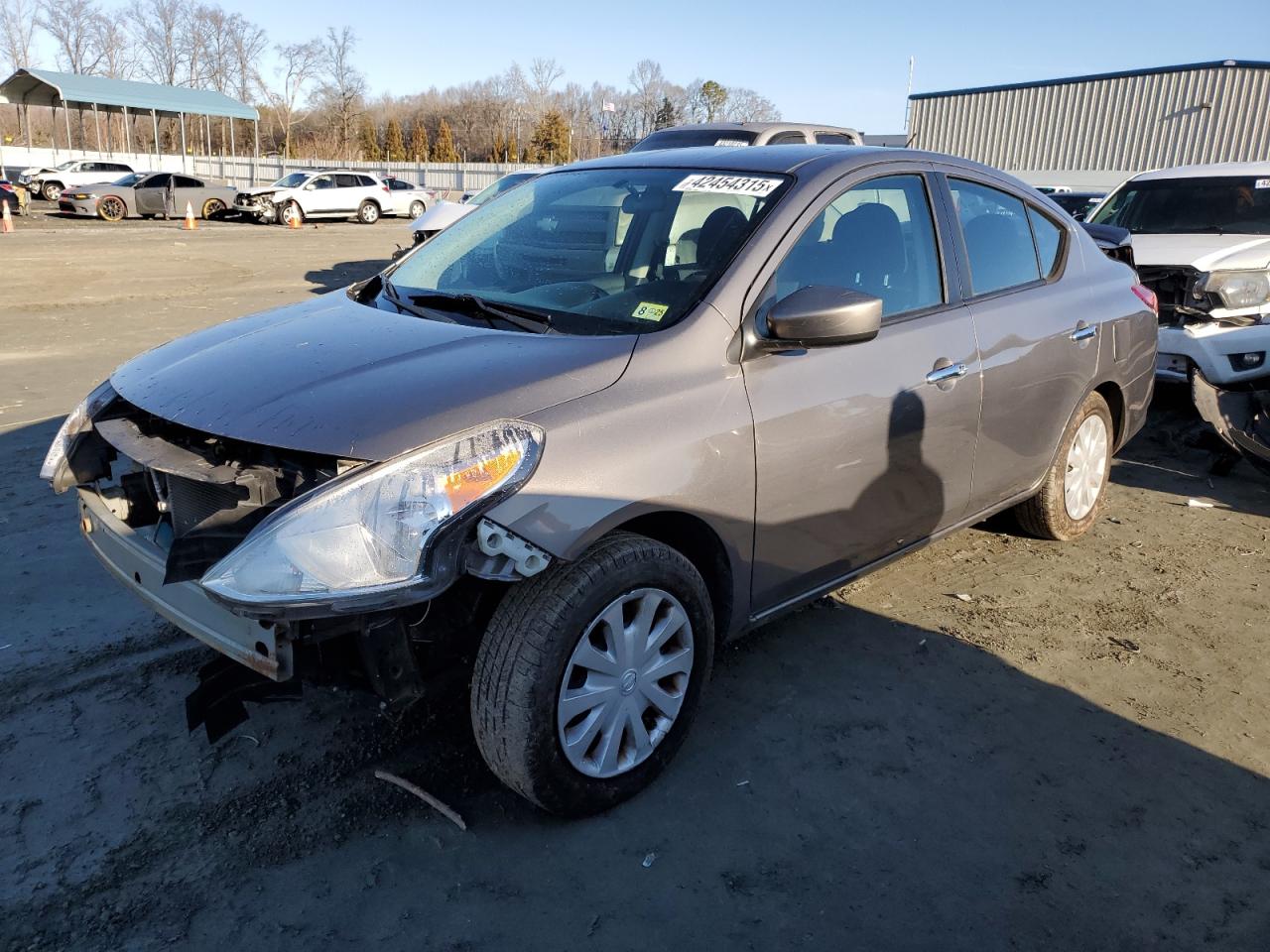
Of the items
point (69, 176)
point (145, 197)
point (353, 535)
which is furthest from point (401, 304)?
point (69, 176)

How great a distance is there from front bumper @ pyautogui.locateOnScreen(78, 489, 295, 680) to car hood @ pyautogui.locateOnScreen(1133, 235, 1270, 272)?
692 centimetres

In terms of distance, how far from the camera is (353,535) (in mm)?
2363

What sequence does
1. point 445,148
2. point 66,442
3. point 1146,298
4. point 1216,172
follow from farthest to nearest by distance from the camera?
point 445,148 → point 1216,172 → point 1146,298 → point 66,442

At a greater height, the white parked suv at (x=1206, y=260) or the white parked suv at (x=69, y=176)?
the white parked suv at (x=69, y=176)

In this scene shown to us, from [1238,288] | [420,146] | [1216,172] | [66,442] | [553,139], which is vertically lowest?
[66,442]

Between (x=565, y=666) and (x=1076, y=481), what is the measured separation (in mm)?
3277

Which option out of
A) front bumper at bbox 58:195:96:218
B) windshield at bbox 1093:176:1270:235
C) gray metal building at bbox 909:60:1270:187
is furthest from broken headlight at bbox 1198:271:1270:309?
front bumper at bbox 58:195:96:218

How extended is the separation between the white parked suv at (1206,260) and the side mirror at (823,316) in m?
3.97

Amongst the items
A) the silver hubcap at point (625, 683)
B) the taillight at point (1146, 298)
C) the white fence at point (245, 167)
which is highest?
the white fence at point (245, 167)

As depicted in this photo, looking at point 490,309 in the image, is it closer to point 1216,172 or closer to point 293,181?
Answer: point 1216,172

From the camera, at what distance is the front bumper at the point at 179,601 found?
2434 millimetres

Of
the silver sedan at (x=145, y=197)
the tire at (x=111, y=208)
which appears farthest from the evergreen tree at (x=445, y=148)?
the tire at (x=111, y=208)

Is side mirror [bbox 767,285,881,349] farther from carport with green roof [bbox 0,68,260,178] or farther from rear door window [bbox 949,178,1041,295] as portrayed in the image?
carport with green roof [bbox 0,68,260,178]

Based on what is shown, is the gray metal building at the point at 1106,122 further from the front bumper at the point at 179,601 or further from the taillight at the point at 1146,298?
the front bumper at the point at 179,601
